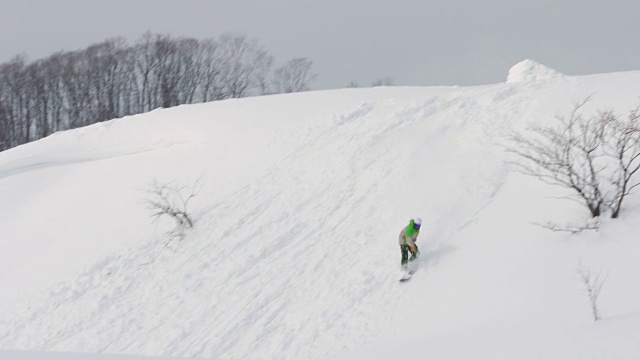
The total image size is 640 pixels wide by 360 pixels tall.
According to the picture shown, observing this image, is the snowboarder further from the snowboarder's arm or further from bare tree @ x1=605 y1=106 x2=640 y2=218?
bare tree @ x1=605 y1=106 x2=640 y2=218

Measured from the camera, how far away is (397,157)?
62.2ft

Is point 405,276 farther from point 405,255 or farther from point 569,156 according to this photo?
point 569,156

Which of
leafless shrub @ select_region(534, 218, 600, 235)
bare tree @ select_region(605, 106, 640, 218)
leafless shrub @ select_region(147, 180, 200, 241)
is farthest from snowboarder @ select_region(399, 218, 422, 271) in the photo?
leafless shrub @ select_region(147, 180, 200, 241)

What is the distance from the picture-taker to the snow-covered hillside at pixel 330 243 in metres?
12.5

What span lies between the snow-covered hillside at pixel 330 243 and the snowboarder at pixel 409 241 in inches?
15.1

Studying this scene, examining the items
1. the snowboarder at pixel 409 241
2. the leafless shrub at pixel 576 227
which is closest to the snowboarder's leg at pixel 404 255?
the snowboarder at pixel 409 241

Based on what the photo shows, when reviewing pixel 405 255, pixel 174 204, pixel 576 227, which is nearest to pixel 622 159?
pixel 576 227

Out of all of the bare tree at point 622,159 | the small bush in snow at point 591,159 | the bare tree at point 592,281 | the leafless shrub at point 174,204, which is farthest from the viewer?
the leafless shrub at point 174,204

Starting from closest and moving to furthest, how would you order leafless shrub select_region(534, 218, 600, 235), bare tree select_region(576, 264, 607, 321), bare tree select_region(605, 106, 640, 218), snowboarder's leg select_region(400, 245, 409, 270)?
bare tree select_region(576, 264, 607, 321), leafless shrub select_region(534, 218, 600, 235), bare tree select_region(605, 106, 640, 218), snowboarder's leg select_region(400, 245, 409, 270)

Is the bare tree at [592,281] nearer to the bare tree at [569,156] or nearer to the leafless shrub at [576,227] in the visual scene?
the leafless shrub at [576,227]

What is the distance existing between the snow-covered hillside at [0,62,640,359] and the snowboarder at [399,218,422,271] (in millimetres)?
385

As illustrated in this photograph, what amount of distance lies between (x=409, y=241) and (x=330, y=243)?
91.4 inches

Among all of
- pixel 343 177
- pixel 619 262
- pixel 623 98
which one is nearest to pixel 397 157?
pixel 343 177

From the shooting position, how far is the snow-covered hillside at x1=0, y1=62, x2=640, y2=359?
12484 mm
